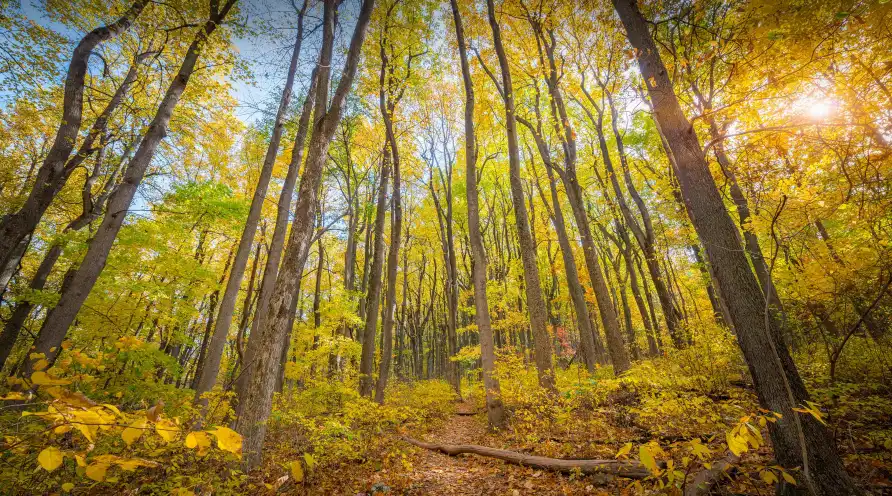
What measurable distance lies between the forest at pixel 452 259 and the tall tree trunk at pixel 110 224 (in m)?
0.04

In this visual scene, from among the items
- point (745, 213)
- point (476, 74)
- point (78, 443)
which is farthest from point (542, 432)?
point (476, 74)

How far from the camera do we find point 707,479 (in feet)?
10.3

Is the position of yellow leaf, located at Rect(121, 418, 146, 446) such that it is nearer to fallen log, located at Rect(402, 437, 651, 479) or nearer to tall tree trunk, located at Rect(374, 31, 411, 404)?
fallen log, located at Rect(402, 437, 651, 479)

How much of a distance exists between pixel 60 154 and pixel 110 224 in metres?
1.52

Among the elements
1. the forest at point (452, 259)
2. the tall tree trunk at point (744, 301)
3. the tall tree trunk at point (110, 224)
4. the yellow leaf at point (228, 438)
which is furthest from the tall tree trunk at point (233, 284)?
the tall tree trunk at point (744, 301)

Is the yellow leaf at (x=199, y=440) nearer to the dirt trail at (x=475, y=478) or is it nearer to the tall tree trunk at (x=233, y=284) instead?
the dirt trail at (x=475, y=478)

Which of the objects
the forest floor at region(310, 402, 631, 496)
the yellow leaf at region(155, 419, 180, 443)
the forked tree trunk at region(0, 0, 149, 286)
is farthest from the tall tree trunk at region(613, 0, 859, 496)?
the forked tree trunk at region(0, 0, 149, 286)

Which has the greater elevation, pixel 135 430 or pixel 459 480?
pixel 135 430

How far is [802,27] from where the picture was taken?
345cm

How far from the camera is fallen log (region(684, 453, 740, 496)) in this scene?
9.75 ft

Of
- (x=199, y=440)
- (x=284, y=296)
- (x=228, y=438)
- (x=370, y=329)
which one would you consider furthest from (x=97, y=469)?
(x=370, y=329)

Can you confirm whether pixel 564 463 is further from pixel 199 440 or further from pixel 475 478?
pixel 199 440

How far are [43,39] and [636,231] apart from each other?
640 inches

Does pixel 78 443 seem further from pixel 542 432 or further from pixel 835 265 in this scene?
pixel 835 265
